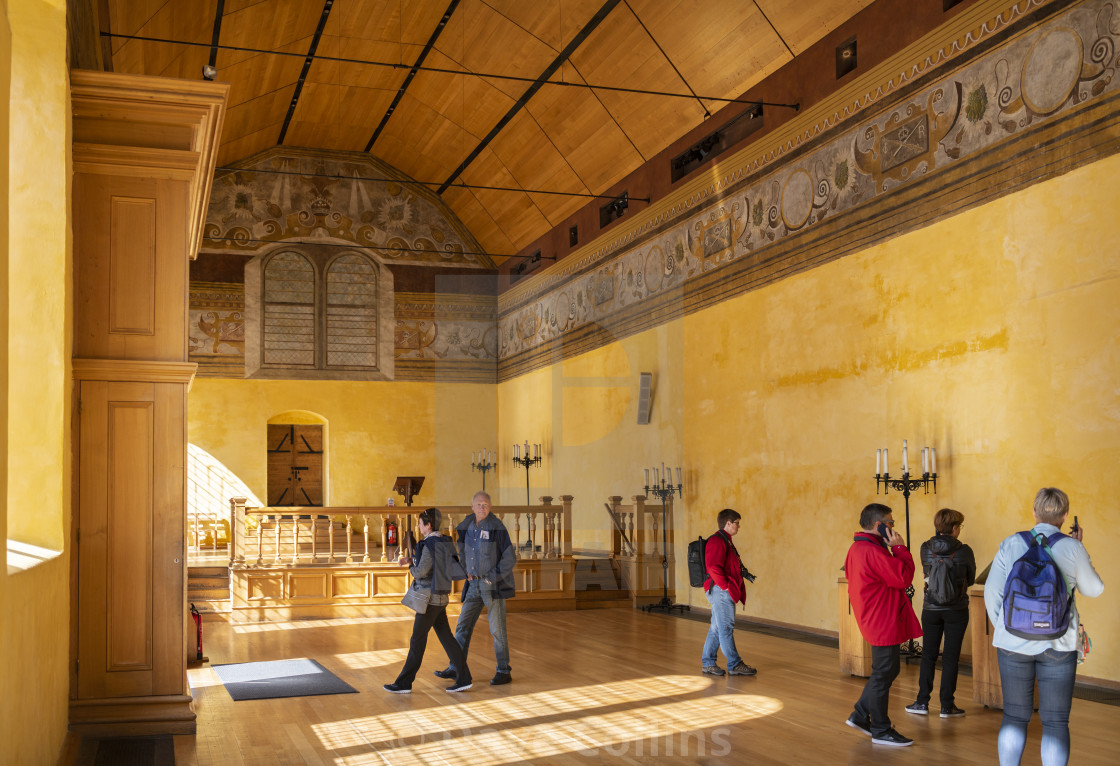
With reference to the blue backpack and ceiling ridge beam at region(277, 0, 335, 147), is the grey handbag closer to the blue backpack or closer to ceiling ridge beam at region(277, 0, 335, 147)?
the blue backpack

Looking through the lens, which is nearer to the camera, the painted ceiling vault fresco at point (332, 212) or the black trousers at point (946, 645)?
the black trousers at point (946, 645)

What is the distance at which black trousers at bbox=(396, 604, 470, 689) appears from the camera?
7.57 meters

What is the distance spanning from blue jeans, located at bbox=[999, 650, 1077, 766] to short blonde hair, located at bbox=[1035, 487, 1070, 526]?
57 cm

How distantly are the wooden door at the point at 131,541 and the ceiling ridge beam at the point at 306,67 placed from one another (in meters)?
6.96

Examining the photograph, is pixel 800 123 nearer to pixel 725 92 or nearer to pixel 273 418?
pixel 725 92

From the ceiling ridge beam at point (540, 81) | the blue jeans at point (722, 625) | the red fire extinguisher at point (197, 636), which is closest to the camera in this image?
the blue jeans at point (722, 625)

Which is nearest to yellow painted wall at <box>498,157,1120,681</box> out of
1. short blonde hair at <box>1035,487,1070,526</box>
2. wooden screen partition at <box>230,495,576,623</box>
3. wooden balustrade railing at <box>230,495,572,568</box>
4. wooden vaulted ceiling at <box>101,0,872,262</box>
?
wooden balustrade railing at <box>230,495,572,568</box>

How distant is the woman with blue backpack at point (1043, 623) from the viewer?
423cm

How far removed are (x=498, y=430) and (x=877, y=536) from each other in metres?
15.7

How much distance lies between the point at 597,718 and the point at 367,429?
14544 mm

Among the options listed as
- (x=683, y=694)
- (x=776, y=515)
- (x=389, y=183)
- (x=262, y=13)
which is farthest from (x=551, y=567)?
(x=389, y=183)

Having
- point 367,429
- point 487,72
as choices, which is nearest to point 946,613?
point 487,72

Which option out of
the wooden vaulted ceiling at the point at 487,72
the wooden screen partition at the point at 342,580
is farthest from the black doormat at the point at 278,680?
the wooden vaulted ceiling at the point at 487,72

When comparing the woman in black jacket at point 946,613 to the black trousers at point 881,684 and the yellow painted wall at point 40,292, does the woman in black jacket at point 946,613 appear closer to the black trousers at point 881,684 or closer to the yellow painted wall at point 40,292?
the black trousers at point 881,684
